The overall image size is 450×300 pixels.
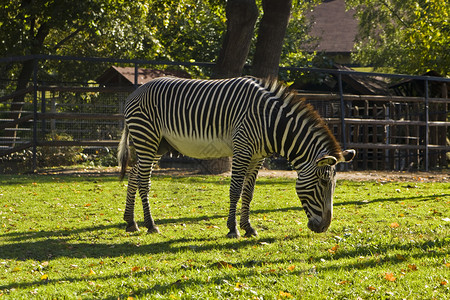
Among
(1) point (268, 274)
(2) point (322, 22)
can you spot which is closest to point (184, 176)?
(1) point (268, 274)

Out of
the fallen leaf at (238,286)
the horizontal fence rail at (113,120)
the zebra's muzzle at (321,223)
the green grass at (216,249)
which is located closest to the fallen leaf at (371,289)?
the green grass at (216,249)

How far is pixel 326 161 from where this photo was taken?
7.29 m

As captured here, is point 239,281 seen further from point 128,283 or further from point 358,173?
point 358,173

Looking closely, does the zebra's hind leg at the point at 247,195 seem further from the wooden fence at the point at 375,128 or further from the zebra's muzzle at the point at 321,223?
the wooden fence at the point at 375,128

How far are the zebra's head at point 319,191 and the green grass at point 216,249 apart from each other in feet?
0.80

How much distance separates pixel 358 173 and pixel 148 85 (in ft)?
31.0

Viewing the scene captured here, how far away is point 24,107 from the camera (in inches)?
802

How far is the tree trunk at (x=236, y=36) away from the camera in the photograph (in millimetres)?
15836

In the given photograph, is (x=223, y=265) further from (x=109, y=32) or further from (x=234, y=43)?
(x=109, y=32)

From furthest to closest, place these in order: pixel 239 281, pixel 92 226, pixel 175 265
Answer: pixel 92 226
pixel 175 265
pixel 239 281

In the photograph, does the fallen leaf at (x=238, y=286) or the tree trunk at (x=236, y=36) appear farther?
the tree trunk at (x=236, y=36)

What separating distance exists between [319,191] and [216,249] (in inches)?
57.5

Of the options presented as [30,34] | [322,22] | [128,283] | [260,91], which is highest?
[322,22]

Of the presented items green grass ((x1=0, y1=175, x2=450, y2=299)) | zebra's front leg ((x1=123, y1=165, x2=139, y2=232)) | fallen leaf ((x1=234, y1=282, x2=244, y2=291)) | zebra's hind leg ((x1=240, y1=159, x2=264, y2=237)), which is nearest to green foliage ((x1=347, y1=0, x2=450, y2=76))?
green grass ((x1=0, y1=175, x2=450, y2=299))
